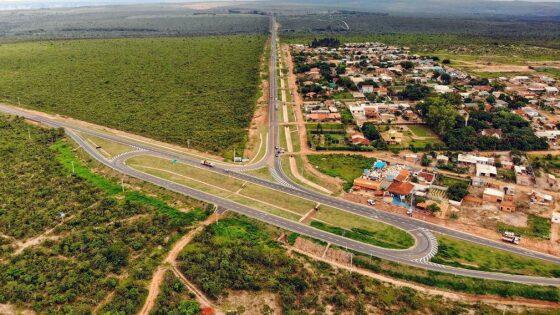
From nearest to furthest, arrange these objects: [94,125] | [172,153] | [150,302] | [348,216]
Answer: [150,302]
[348,216]
[172,153]
[94,125]

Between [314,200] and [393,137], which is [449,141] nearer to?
[393,137]

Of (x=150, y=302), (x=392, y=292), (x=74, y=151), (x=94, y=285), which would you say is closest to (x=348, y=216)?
(x=392, y=292)

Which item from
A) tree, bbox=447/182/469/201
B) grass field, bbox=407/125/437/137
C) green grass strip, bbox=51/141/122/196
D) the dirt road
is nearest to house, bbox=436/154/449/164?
tree, bbox=447/182/469/201

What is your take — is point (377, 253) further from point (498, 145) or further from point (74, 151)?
point (74, 151)

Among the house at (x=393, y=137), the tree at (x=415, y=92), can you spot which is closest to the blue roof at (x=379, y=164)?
the house at (x=393, y=137)

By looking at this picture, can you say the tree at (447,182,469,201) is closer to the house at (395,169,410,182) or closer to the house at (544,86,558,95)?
the house at (395,169,410,182)
